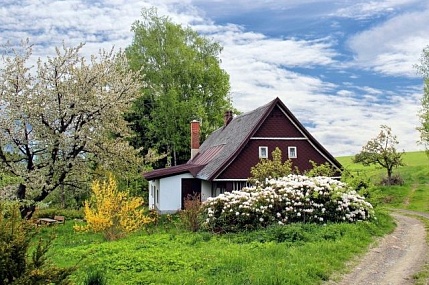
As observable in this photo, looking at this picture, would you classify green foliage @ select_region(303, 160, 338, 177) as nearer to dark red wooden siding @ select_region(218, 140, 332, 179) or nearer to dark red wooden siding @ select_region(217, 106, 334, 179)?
dark red wooden siding @ select_region(218, 140, 332, 179)

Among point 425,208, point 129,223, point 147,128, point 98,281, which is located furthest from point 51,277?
point 147,128

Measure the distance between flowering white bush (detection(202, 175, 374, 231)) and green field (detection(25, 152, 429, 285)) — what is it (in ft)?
2.72

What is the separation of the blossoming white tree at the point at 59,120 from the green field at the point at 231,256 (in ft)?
14.4

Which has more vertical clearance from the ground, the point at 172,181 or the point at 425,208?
the point at 172,181

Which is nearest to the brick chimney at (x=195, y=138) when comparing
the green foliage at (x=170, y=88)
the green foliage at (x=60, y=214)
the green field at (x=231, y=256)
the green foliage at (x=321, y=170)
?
the green foliage at (x=170, y=88)

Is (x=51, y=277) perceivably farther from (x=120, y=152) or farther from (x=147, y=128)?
(x=147, y=128)

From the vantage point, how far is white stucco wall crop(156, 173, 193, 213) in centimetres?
2786

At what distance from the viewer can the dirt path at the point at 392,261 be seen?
1021 cm

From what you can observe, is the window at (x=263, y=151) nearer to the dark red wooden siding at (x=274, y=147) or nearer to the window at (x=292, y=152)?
the dark red wooden siding at (x=274, y=147)

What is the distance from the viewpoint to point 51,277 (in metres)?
5.97

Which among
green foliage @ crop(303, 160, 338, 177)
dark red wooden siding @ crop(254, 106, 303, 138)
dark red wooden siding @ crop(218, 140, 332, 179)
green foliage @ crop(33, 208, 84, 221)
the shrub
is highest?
dark red wooden siding @ crop(254, 106, 303, 138)

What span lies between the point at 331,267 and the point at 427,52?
31988mm

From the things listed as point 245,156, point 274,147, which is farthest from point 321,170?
point 245,156

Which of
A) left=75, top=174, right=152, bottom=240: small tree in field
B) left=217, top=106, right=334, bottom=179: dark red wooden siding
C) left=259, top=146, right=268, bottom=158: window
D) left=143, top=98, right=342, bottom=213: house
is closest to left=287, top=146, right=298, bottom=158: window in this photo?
left=143, top=98, right=342, bottom=213: house
